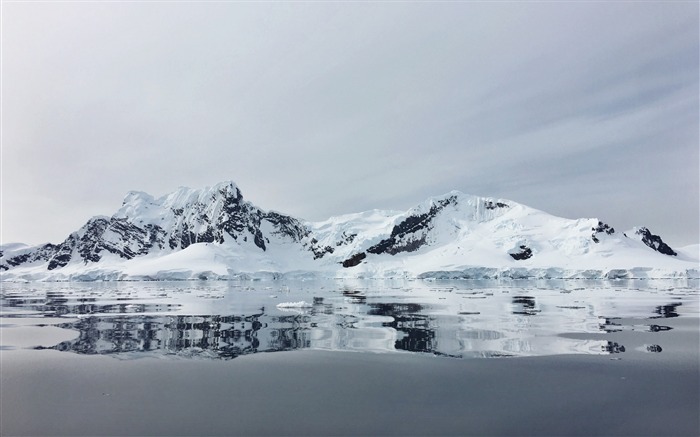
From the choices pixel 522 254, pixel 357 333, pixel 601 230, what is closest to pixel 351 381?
pixel 357 333

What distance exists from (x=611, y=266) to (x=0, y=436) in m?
158

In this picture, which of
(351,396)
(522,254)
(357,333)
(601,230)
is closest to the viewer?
(351,396)

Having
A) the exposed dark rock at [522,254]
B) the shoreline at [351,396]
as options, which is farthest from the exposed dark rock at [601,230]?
the shoreline at [351,396]

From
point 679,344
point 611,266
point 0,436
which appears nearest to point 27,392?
point 0,436

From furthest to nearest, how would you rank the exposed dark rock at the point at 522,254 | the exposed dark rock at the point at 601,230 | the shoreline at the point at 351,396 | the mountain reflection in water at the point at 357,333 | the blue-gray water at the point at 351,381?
the exposed dark rock at the point at 522,254 < the exposed dark rock at the point at 601,230 < the mountain reflection in water at the point at 357,333 < the blue-gray water at the point at 351,381 < the shoreline at the point at 351,396

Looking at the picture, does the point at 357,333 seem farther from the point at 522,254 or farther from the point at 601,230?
the point at 601,230

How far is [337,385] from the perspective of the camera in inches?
419

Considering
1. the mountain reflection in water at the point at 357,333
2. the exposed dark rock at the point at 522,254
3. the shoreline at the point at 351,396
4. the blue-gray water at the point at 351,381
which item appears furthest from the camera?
the exposed dark rock at the point at 522,254

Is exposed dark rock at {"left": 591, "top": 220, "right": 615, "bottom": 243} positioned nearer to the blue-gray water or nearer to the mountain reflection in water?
the mountain reflection in water

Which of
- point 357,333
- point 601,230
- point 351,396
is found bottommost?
point 357,333

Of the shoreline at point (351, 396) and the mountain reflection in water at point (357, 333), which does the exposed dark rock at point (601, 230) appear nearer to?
the mountain reflection in water at point (357, 333)

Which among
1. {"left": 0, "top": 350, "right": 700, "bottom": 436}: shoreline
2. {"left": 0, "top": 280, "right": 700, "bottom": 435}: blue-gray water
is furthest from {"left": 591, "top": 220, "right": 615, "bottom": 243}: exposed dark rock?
{"left": 0, "top": 350, "right": 700, "bottom": 436}: shoreline

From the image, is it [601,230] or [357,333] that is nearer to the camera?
[357,333]

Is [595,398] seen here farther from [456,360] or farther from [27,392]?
[27,392]
